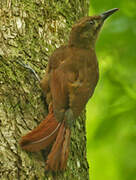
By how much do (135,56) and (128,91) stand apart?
46 cm

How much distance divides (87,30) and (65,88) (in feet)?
3.31

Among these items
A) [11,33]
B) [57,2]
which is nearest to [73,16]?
[57,2]

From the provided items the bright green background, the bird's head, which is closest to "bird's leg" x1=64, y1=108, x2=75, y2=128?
the bird's head

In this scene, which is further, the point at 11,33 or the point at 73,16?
the point at 73,16

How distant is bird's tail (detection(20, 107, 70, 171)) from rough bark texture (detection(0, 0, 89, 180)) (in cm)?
5

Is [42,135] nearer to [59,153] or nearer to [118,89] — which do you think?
[59,153]

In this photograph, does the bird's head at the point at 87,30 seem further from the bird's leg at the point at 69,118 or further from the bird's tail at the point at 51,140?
the bird's tail at the point at 51,140

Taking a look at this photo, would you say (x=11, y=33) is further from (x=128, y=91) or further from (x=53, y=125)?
(x=128, y=91)

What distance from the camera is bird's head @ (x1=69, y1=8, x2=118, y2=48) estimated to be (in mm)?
4086

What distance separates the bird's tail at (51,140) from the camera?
2828mm

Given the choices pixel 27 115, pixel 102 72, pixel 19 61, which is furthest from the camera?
pixel 102 72

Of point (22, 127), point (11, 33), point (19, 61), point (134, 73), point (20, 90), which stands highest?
point (134, 73)

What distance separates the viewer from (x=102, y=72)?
5.45m

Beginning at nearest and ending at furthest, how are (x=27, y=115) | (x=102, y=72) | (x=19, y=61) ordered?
(x=27, y=115) → (x=19, y=61) → (x=102, y=72)
